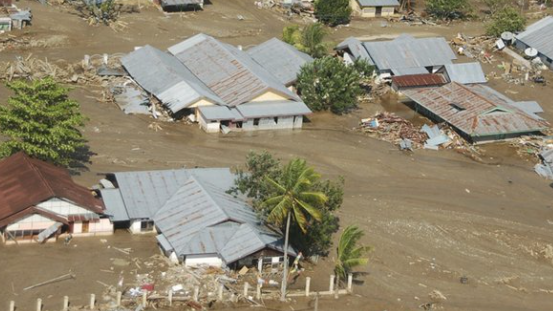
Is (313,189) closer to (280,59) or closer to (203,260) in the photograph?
(203,260)

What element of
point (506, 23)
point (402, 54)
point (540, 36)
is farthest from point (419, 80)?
point (540, 36)

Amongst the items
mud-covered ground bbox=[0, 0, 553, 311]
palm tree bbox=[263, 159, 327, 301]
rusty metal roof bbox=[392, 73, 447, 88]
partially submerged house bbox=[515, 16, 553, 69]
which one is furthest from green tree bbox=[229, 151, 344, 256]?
partially submerged house bbox=[515, 16, 553, 69]

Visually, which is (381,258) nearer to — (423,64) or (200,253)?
(200,253)

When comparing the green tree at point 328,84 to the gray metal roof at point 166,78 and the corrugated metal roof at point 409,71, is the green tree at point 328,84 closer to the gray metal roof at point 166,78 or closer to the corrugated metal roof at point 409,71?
the gray metal roof at point 166,78

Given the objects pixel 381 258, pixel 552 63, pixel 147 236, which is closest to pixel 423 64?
pixel 552 63

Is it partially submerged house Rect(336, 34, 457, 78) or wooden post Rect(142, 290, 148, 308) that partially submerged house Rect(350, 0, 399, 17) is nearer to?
partially submerged house Rect(336, 34, 457, 78)
